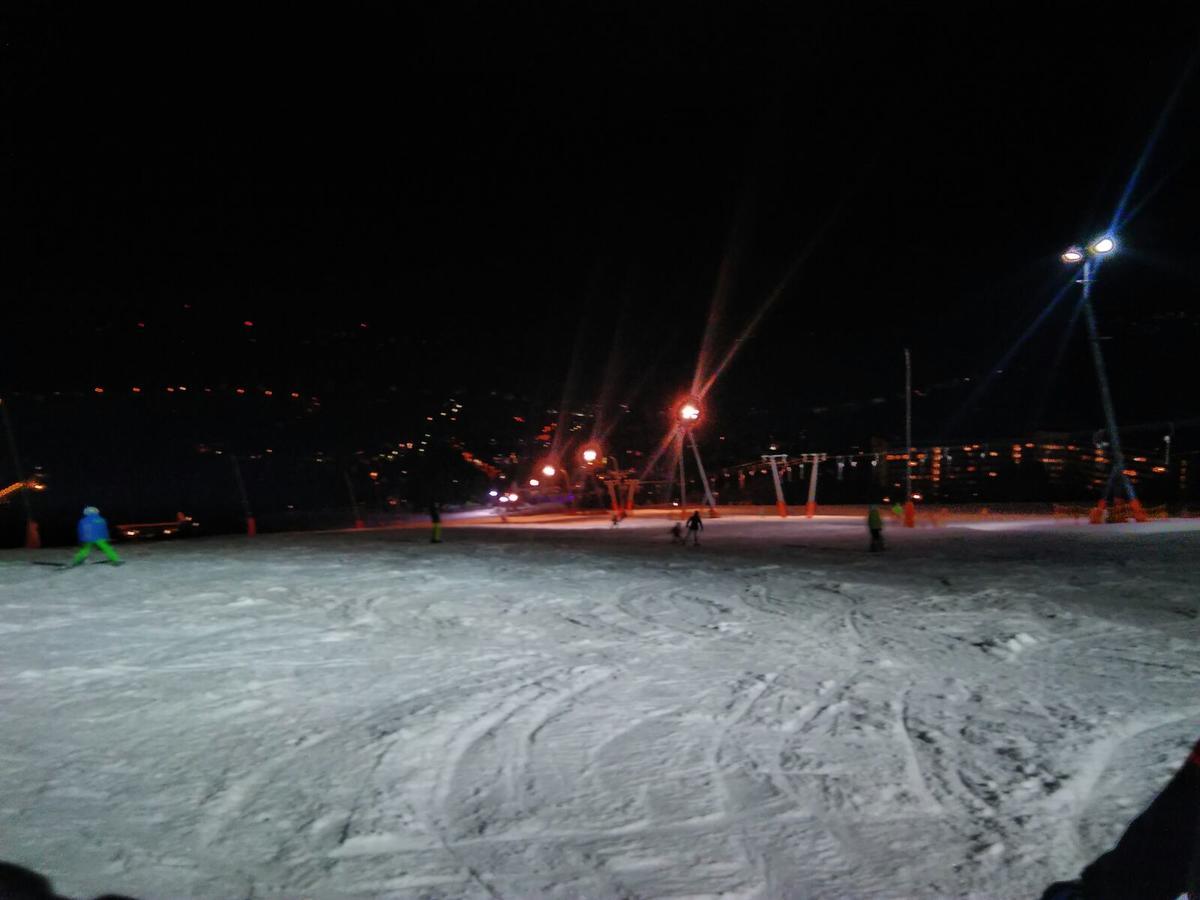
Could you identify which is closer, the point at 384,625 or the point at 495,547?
the point at 384,625

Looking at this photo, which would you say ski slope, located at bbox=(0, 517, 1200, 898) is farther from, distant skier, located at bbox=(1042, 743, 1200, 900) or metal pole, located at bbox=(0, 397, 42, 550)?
metal pole, located at bbox=(0, 397, 42, 550)

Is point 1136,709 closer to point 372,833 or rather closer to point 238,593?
point 372,833

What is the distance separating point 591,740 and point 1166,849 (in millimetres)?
3307

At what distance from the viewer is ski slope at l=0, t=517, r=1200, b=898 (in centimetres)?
325

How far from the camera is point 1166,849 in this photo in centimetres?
197

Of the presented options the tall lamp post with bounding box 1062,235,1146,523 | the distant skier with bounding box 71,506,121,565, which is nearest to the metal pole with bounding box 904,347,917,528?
the tall lamp post with bounding box 1062,235,1146,523

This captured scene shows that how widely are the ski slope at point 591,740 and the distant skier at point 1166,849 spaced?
3.25ft

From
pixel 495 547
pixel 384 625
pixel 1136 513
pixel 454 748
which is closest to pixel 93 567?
pixel 495 547

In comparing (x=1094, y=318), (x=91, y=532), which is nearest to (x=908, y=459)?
(x=1094, y=318)

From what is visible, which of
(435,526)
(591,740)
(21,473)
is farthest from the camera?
(21,473)

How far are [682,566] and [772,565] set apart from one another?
1721 millimetres

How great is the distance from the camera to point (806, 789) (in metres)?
3.97

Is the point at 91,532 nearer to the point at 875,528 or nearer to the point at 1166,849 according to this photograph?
the point at 875,528

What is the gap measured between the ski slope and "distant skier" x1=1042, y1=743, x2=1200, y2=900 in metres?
0.99
